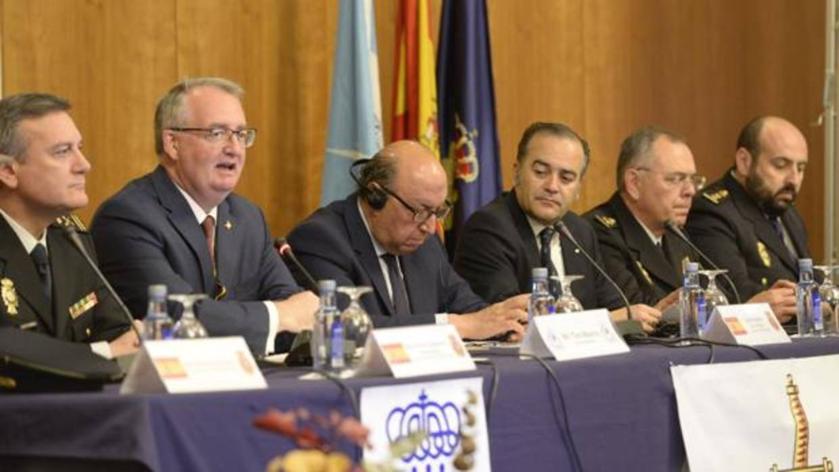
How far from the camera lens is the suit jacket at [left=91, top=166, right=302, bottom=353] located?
13.6 ft

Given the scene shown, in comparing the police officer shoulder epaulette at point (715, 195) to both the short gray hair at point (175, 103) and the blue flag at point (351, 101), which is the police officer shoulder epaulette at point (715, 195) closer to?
the blue flag at point (351, 101)

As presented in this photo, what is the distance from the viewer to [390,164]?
5.09m

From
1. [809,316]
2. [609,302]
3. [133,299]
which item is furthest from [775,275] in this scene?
[133,299]

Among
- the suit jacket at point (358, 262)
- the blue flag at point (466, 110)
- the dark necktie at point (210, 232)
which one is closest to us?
the dark necktie at point (210, 232)

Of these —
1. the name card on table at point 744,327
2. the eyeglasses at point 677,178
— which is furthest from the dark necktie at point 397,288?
the eyeglasses at point 677,178

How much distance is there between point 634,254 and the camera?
6.10 meters

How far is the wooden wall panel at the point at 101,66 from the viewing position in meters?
5.88

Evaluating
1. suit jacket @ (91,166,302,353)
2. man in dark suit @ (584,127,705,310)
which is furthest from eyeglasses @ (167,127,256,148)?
man in dark suit @ (584,127,705,310)

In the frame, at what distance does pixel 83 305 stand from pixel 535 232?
6.91ft

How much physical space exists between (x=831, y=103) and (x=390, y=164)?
12.2 ft

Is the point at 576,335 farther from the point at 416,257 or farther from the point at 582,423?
the point at 416,257

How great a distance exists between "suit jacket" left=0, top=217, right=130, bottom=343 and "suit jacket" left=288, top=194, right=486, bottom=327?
926mm

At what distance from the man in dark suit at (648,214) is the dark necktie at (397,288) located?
113cm

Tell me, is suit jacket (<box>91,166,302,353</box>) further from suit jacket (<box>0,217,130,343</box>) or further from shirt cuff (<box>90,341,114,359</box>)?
shirt cuff (<box>90,341,114,359</box>)
